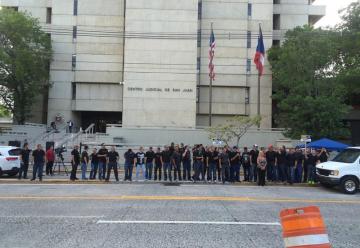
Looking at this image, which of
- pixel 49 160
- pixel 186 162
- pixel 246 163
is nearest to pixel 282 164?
pixel 246 163

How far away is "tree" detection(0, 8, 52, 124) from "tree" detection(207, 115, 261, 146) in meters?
19.3

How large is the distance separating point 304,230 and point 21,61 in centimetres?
4336

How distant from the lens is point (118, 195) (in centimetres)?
1462

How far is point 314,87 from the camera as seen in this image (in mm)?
32625

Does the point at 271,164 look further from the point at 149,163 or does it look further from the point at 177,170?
the point at 149,163

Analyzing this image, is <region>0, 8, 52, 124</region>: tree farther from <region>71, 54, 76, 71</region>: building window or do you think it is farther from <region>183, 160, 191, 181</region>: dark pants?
<region>183, 160, 191, 181</region>: dark pants

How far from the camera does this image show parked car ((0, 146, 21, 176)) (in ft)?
69.8

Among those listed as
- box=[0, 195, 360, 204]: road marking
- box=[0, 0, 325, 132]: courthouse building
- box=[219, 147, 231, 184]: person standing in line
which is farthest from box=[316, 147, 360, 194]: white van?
box=[0, 0, 325, 132]: courthouse building

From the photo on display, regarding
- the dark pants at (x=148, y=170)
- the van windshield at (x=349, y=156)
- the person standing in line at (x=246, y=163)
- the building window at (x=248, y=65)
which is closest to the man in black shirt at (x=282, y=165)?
the person standing in line at (x=246, y=163)

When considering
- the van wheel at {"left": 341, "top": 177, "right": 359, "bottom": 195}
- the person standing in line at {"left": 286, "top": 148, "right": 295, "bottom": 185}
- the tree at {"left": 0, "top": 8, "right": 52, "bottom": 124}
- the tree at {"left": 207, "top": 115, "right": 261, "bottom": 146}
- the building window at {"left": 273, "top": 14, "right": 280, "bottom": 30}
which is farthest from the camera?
the building window at {"left": 273, "top": 14, "right": 280, "bottom": 30}

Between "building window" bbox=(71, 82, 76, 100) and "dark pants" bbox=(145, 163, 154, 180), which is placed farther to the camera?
"building window" bbox=(71, 82, 76, 100)

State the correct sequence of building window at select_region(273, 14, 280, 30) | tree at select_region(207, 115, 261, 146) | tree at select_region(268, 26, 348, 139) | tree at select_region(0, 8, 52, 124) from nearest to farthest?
tree at select_region(268, 26, 348, 139) < tree at select_region(207, 115, 261, 146) < tree at select_region(0, 8, 52, 124) < building window at select_region(273, 14, 280, 30)

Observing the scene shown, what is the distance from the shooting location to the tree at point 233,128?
121 ft

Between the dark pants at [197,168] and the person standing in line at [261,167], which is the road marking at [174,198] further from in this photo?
the dark pants at [197,168]
